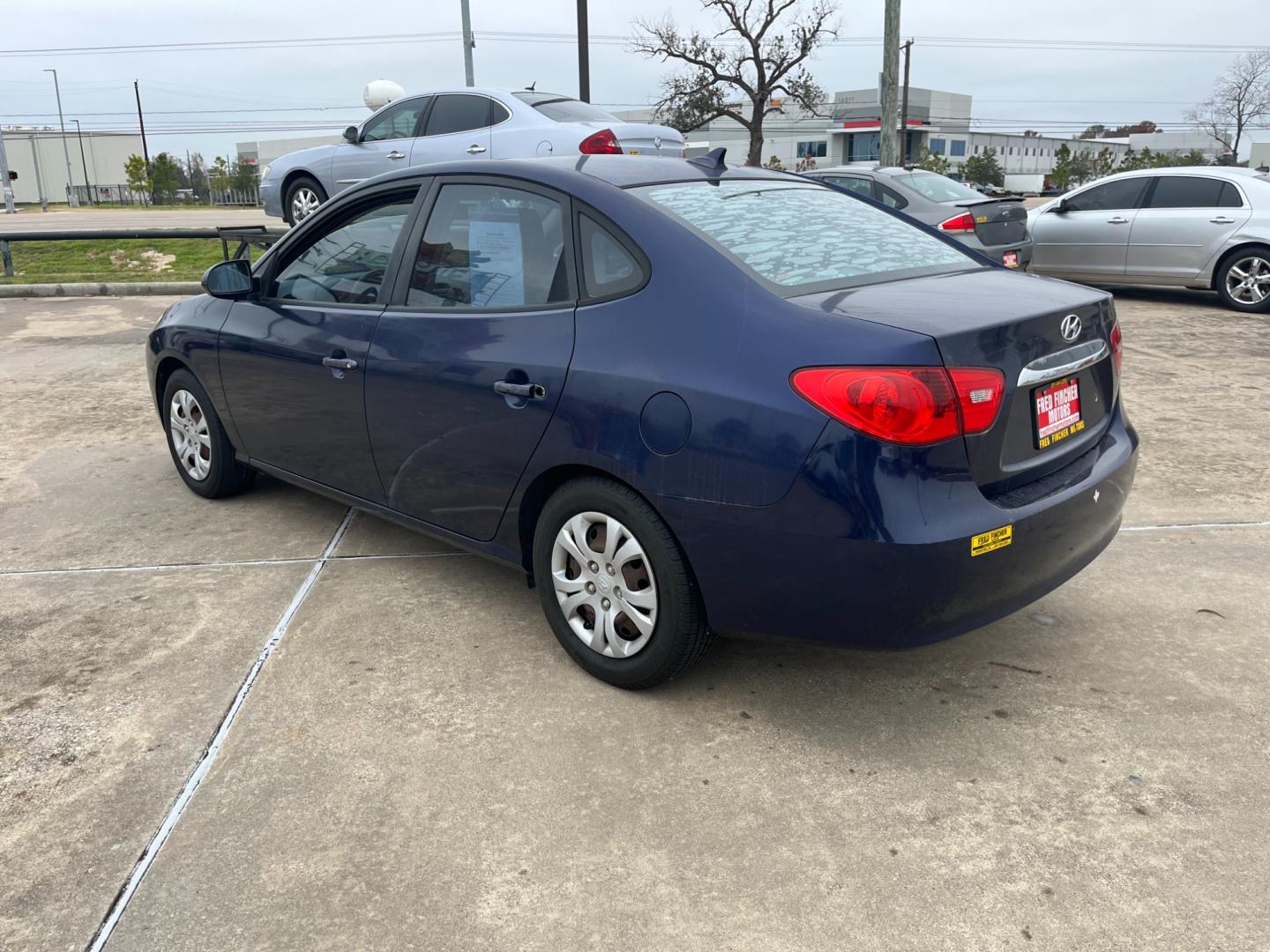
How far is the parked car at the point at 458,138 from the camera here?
9.97 m

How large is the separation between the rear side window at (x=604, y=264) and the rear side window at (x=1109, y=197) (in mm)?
10281

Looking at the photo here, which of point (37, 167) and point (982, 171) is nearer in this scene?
point (982, 171)

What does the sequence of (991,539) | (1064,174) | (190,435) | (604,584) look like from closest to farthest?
(991,539), (604,584), (190,435), (1064,174)

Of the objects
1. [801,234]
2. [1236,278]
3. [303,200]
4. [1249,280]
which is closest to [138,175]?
[303,200]

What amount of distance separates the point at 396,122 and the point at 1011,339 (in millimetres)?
10147

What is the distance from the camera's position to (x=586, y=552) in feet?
10.5

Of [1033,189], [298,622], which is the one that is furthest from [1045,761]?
[1033,189]

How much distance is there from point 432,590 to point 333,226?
5.09 feet

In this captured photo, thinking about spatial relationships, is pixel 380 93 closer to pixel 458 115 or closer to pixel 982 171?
pixel 458 115

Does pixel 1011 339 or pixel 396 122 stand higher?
pixel 396 122

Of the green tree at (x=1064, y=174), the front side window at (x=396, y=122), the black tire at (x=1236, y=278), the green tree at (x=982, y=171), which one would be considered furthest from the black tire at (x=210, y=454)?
the green tree at (x=982, y=171)

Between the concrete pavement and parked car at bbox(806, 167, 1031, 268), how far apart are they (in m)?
7.07

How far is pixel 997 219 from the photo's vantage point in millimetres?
11219

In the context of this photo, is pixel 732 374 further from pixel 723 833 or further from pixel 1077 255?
pixel 1077 255
